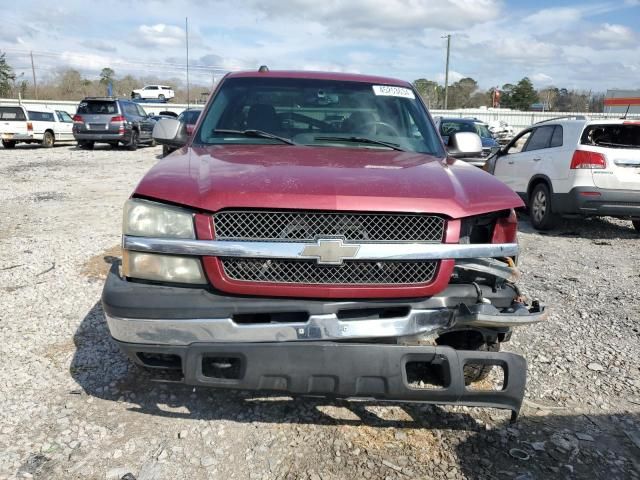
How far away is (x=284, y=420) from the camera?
2.89m

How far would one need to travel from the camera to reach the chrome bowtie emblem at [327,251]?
7.78 ft

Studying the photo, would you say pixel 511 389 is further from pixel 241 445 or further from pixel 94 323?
pixel 94 323

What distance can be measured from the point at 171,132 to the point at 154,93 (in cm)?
5652

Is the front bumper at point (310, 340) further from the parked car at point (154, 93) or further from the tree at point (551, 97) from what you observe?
the tree at point (551, 97)

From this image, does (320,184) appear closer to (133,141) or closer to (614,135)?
(614,135)

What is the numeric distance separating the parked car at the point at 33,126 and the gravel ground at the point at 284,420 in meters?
18.2

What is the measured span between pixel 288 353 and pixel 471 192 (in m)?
1.19

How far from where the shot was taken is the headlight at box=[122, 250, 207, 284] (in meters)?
2.44

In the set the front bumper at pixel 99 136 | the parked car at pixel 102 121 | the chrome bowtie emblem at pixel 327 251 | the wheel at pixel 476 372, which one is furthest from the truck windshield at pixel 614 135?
the front bumper at pixel 99 136

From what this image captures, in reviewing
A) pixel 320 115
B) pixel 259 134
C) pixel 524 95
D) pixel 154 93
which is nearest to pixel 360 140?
pixel 320 115

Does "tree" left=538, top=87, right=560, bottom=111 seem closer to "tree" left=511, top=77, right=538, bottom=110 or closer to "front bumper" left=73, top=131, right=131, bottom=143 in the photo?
"tree" left=511, top=77, right=538, bottom=110

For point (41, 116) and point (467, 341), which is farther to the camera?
point (41, 116)

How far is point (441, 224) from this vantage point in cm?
249

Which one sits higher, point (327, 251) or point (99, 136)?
point (327, 251)
